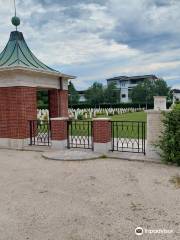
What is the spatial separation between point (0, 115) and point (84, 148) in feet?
11.5

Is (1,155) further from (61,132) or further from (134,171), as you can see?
(134,171)

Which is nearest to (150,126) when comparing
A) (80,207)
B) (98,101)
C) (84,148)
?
(84,148)

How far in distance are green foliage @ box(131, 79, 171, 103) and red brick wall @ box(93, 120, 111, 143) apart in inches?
1894

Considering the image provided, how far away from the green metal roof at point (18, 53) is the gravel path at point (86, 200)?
5182mm

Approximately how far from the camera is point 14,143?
406 inches

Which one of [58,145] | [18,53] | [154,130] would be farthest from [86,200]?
[18,53]

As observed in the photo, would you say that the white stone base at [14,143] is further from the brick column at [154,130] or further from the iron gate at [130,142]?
the brick column at [154,130]

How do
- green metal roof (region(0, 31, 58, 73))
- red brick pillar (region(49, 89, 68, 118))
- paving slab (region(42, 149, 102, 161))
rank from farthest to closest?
red brick pillar (region(49, 89, 68, 118)) → green metal roof (region(0, 31, 58, 73)) → paving slab (region(42, 149, 102, 161))

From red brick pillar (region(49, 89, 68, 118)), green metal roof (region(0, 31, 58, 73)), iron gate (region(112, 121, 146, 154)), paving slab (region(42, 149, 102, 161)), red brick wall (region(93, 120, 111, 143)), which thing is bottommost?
paving slab (region(42, 149, 102, 161))

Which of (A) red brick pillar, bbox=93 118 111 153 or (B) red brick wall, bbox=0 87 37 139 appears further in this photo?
(B) red brick wall, bbox=0 87 37 139

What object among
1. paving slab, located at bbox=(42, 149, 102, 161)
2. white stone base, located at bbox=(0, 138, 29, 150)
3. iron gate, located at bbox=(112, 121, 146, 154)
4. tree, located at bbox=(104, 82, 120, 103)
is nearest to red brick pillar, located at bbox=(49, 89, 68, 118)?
white stone base, located at bbox=(0, 138, 29, 150)

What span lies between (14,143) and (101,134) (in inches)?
139

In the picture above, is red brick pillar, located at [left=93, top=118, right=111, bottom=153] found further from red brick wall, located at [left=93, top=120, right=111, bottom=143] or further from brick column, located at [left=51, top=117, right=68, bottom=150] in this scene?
brick column, located at [left=51, top=117, right=68, bottom=150]

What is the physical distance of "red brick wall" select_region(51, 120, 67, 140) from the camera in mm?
9538
